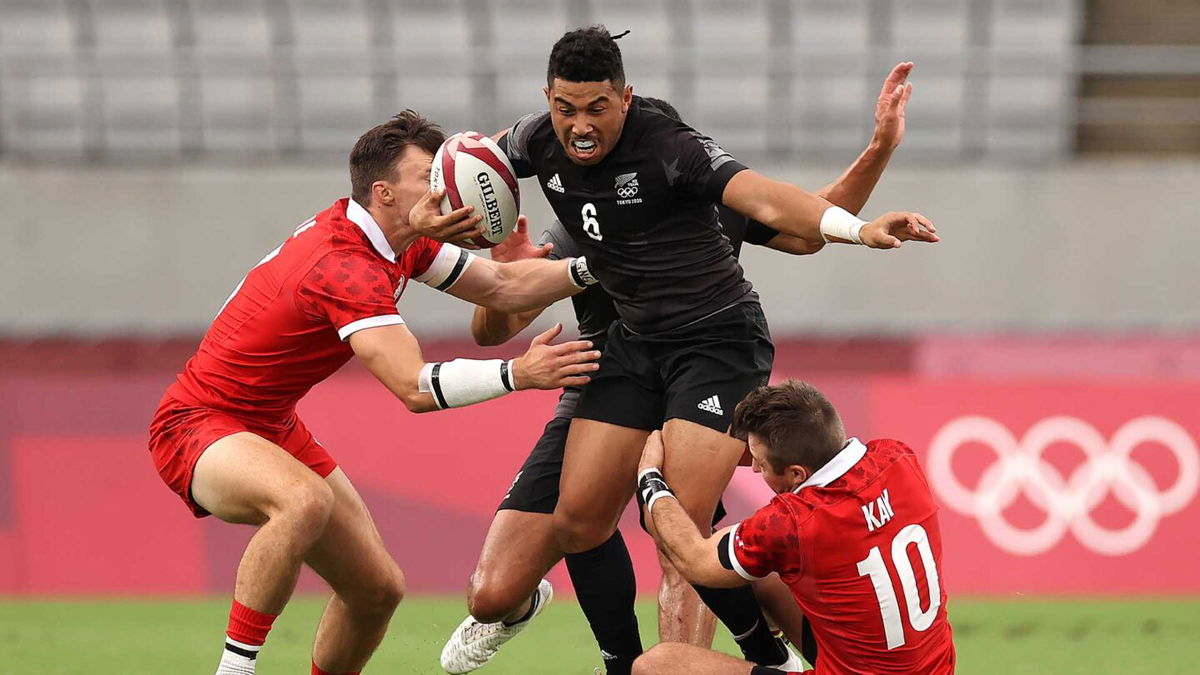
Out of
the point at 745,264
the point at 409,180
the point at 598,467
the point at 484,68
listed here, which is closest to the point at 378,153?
the point at 409,180

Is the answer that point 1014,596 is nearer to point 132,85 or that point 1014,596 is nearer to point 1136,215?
point 1136,215

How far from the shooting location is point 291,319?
6.10 metres

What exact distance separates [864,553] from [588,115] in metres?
1.96

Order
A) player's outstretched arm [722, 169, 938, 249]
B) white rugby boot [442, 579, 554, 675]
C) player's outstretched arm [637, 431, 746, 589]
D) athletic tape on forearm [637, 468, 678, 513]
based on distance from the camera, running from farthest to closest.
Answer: white rugby boot [442, 579, 554, 675] < athletic tape on forearm [637, 468, 678, 513] < player's outstretched arm [722, 169, 938, 249] < player's outstretched arm [637, 431, 746, 589]

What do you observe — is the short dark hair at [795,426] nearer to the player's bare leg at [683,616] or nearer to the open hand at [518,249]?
the player's bare leg at [683,616]

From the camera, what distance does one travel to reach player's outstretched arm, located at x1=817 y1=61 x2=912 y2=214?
617 centimetres

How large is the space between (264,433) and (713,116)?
8724mm

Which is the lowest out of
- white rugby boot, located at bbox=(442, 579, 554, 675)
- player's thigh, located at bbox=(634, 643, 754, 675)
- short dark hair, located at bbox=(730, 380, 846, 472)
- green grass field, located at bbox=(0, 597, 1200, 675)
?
green grass field, located at bbox=(0, 597, 1200, 675)

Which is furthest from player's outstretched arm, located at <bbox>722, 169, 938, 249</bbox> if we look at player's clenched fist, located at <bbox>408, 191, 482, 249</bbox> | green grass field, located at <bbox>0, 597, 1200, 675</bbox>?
green grass field, located at <bbox>0, 597, 1200, 675</bbox>

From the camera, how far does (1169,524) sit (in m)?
10.5

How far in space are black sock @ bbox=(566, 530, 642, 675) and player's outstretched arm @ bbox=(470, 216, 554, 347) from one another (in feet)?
3.60

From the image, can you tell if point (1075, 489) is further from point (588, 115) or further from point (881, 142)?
point (588, 115)

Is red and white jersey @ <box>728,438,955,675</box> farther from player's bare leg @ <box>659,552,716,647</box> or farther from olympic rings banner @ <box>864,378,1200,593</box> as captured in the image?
olympic rings banner @ <box>864,378,1200,593</box>

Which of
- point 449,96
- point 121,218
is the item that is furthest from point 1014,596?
point 121,218
